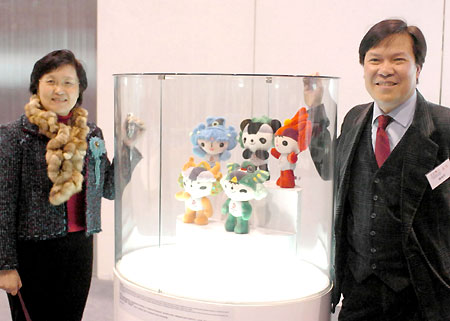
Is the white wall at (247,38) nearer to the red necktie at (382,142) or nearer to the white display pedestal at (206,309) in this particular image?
the red necktie at (382,142)

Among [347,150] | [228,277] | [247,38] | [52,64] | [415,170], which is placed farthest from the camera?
[247,38]

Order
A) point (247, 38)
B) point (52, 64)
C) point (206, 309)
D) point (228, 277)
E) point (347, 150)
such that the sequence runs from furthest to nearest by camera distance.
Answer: point (247, 38) → point (52, 64) → point (347, 150) → point (228, 277) → point (206, 309)

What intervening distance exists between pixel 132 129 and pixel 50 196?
0.47 meters

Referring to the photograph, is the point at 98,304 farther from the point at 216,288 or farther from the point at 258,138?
the point at 258,138

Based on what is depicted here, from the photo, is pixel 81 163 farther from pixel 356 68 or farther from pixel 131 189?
pixel 356 68

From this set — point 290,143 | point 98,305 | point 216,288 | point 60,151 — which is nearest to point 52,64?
point 60,151

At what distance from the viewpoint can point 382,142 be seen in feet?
5.76

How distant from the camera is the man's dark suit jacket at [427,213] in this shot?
167 centimetres

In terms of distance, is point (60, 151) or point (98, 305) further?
point (98, 305)

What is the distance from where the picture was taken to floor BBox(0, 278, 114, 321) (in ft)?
10.3

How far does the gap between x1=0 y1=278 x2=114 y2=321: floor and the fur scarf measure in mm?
1431

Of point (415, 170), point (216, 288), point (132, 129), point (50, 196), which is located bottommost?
point (216, 288)

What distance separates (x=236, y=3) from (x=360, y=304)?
6.99 ft

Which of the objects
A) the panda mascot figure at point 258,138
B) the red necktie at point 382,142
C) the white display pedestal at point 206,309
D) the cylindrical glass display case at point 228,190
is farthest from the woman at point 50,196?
the red necktie at point 382,142
